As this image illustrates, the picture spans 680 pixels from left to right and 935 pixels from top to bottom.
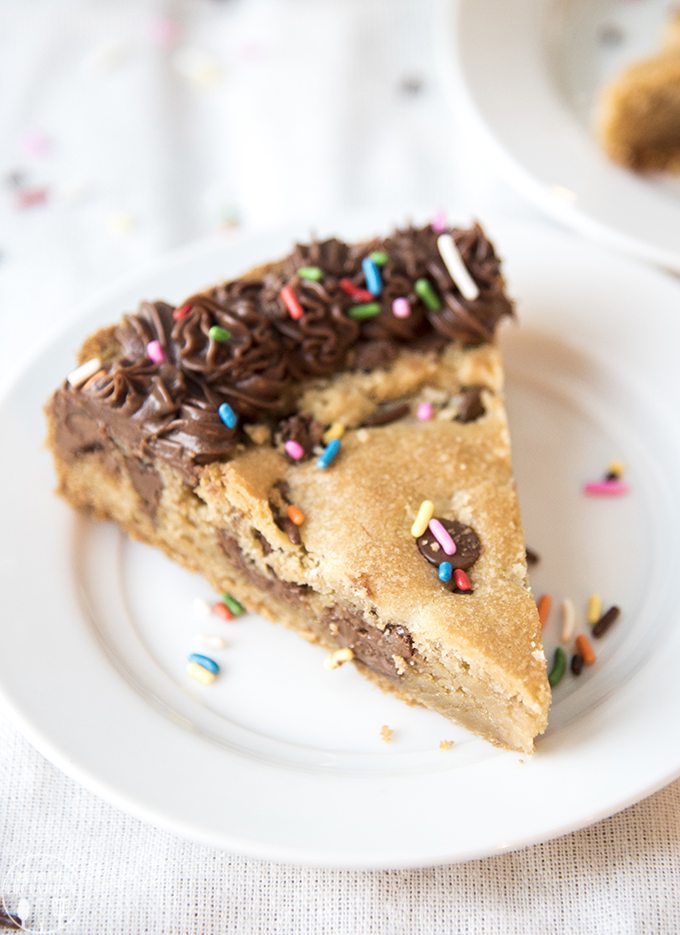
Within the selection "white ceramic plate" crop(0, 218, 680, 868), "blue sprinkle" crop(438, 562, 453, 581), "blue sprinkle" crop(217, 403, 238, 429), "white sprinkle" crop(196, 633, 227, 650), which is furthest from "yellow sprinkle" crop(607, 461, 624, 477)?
"white sprinkle" crop(196, 633, 227, 650)

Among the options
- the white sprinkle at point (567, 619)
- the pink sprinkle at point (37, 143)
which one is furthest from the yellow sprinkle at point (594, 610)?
the pink sprinkle at point (37, 143)

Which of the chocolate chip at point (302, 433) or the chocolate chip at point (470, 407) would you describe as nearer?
the chocolate chip at point (302, 433)

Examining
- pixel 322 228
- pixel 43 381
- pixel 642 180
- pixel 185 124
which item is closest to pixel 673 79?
pixel 642 180

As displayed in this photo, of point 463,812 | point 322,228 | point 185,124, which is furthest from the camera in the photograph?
point 185,124

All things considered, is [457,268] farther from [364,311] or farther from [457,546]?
[457,546]

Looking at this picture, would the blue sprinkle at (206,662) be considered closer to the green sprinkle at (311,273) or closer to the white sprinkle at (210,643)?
the white sprinkle at (210,643)

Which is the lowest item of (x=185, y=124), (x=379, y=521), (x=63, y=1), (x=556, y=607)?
(x=556, y=607)

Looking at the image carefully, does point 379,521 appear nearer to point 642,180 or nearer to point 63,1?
point 642,180

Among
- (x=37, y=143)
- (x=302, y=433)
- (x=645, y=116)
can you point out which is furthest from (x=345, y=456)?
(x=37, y=143)
